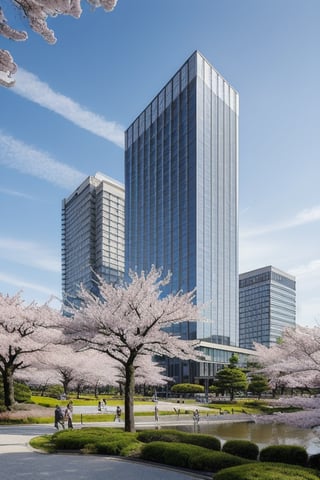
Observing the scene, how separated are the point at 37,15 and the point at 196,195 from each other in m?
108

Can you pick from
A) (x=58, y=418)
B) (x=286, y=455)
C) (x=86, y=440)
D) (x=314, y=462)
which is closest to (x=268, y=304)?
(x=58, y=418)

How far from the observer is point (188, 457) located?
16.1 m

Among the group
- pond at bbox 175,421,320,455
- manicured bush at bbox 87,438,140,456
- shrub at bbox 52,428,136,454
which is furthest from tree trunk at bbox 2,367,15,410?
manicured bush at bbox 87,438,140,456

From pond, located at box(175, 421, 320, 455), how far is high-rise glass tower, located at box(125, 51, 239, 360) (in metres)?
67.1

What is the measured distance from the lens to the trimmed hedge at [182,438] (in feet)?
63.9

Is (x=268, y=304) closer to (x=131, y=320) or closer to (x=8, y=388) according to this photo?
(x=8, y=388)

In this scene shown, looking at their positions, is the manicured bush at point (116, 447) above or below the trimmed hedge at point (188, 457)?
below

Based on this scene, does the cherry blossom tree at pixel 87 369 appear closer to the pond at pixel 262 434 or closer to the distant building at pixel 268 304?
the pond at pixel 262 434

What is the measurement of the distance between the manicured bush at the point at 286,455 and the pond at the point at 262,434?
10.1 m

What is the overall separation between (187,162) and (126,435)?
10461cm

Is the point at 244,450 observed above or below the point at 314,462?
below

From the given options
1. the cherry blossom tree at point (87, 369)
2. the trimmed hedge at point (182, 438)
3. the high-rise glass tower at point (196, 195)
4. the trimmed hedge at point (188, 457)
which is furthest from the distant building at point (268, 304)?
the trimmed hedge at point (188, 457)

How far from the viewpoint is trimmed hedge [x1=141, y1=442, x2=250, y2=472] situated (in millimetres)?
15391

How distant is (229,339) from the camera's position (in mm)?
115625
